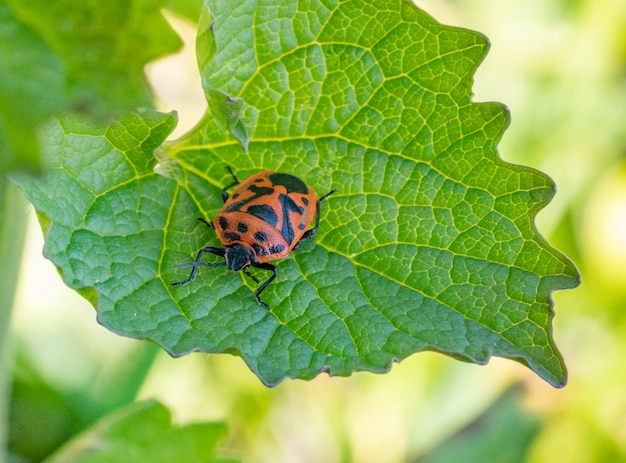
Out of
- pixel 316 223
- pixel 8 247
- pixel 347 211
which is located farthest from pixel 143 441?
pixel 347 211

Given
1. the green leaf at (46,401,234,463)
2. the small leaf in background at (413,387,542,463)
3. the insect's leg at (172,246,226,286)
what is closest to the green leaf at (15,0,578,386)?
the insect's leg at (172,246,226,286)

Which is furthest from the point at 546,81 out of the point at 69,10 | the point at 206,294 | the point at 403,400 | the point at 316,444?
the point at 69,10

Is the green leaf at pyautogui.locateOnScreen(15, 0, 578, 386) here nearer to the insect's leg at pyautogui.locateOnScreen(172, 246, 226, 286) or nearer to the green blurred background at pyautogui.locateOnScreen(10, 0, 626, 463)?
the insect's leg at pyautogui.locateOnScreen(172, 246, 226, 286)

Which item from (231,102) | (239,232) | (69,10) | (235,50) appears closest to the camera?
(69,10)

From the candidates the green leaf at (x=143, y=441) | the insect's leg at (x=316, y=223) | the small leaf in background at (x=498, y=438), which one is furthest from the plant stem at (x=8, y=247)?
the small leaf in background at (x=498, y=438)

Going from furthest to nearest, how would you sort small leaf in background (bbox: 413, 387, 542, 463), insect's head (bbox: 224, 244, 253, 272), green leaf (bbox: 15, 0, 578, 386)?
small leaf in background (bbox: 413, 387, 542, 463), insect's head (bbox: 224, 244, 253, 272), green leaf (bbox: 15, 0, 578, 386)

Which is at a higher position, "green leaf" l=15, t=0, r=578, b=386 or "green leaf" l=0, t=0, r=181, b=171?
"green leaf" l=0, t=0, r=181, b=171

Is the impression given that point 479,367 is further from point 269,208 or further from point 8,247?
point 8,247

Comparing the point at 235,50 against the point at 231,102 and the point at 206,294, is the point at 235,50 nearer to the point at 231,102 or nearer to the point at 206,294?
the point at 231,102
